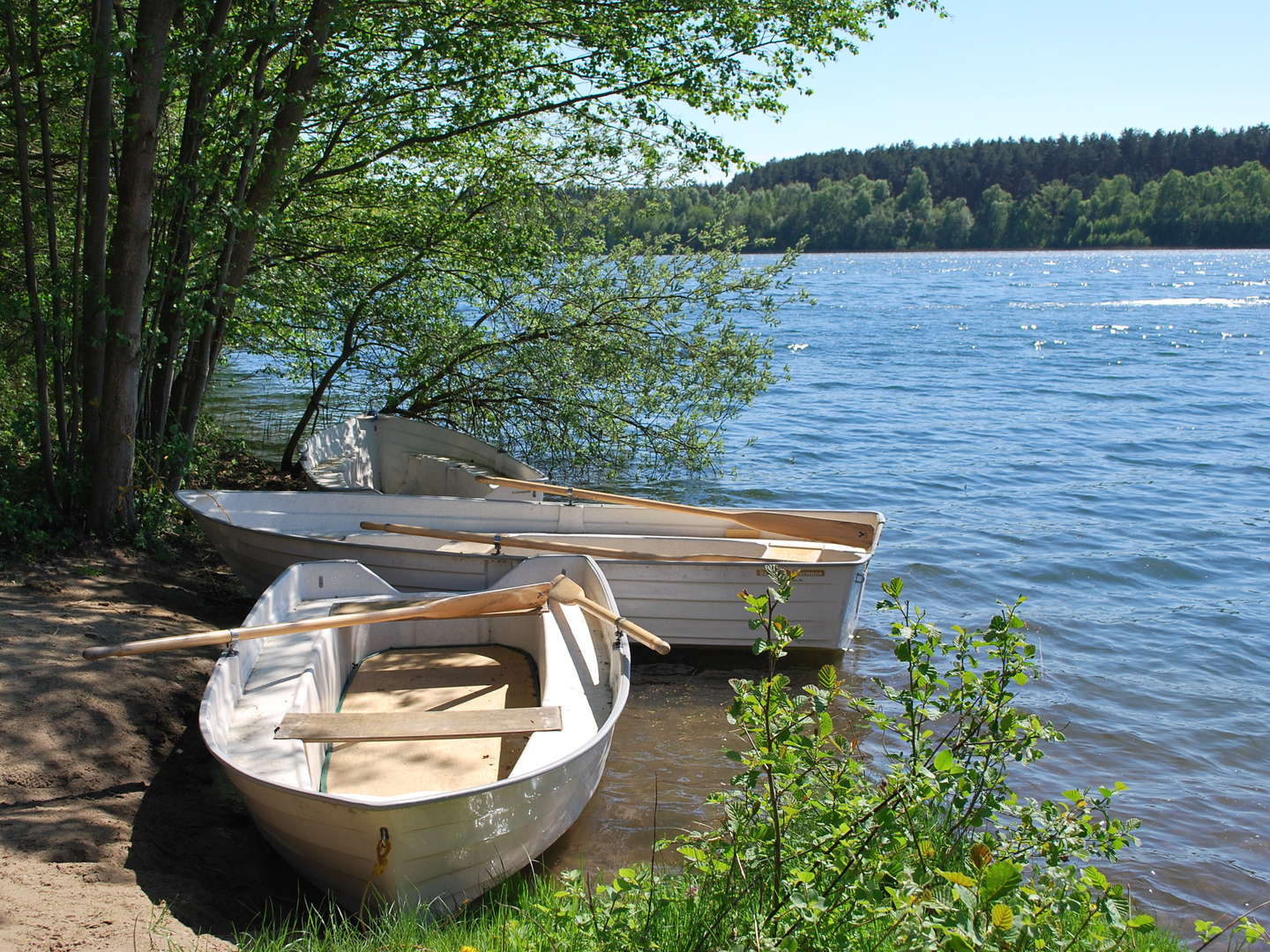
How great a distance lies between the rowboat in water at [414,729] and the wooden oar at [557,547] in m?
0.87

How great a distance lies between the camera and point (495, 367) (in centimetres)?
1170

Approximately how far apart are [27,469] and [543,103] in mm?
5127

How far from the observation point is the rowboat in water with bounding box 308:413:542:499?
400 inches

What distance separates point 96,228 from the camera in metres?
7.09

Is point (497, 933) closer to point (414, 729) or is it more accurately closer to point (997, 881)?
point (414, 729)

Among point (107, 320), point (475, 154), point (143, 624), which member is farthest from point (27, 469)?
point (475, 154)

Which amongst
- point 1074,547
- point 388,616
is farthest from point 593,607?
point 1074,547

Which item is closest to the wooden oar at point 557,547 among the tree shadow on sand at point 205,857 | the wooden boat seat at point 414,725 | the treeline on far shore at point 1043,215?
the wooden boat seat at point 414,725

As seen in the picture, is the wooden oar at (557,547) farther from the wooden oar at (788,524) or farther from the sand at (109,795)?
the sand at (109,795)

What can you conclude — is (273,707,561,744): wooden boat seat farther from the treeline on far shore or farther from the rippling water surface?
the treeline on far shore

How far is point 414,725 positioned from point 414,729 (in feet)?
0.15

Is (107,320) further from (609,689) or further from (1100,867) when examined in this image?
(1100,867)

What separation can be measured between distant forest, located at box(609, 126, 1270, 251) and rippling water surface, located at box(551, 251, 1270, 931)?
197 ft

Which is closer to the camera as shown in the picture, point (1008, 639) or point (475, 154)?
point (1008, 639)
